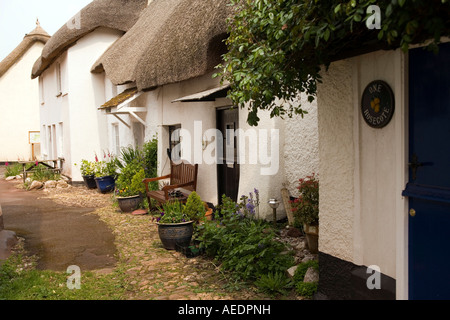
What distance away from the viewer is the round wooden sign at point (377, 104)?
9.67 feet

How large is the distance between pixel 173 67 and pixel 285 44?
4804 mm

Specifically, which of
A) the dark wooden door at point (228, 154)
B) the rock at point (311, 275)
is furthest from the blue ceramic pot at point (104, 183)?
the rock at point (311, 275)

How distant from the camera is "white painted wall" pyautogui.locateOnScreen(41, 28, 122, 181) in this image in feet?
42.5

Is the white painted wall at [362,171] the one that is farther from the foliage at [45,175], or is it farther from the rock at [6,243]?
the foliage at [45,175]

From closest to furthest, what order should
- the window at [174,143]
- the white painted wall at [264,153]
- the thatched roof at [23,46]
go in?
the white painted wall at [264,153] → the window at [174,143] → the thatched roof at [23,46]

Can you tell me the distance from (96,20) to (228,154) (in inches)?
311

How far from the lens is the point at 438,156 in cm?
264

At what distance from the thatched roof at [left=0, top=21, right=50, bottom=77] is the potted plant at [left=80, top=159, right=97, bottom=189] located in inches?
431

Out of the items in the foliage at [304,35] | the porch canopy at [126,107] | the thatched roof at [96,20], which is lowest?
the foliage at [304,35]

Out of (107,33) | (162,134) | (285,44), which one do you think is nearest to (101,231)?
(162,134)

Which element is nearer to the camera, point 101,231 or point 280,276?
point 280,276

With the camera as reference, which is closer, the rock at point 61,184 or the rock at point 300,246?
the rock at point 300,246

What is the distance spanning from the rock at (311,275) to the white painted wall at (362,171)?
0.39 meters
